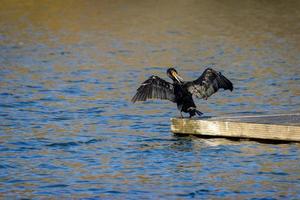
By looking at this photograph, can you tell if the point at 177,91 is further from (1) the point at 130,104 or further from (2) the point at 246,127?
(1) the point at 130,104

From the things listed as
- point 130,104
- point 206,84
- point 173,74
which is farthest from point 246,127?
point 130,104

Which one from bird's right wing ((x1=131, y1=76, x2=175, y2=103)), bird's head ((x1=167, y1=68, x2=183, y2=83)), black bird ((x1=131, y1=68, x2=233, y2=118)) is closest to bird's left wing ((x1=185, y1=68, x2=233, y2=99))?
black bird ((x1=131, y1=68, x2=233, y2=118))

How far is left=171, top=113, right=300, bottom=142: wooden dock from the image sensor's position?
16625 mm

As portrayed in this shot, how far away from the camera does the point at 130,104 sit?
874 inches

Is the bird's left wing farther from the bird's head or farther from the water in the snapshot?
the water

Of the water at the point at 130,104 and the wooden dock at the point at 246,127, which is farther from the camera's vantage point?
the wooden dock at the point at 246,127

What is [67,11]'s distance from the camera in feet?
146

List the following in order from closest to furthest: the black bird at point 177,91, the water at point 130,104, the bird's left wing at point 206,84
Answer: the water at point 130,104 < the black bird at point 177,91 < the bird's left wing at point 206,84

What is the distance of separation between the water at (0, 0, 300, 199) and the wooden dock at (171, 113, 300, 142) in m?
0.16

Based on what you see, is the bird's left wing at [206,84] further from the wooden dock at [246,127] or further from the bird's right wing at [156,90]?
the wooden dock at [246,127]

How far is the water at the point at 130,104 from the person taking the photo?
1503 cm

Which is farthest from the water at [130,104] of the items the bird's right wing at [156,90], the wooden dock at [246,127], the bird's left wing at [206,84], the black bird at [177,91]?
the bird's left wing at [206,84]

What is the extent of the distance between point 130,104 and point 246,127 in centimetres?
572

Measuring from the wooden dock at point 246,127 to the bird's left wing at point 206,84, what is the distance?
0.75 meters
